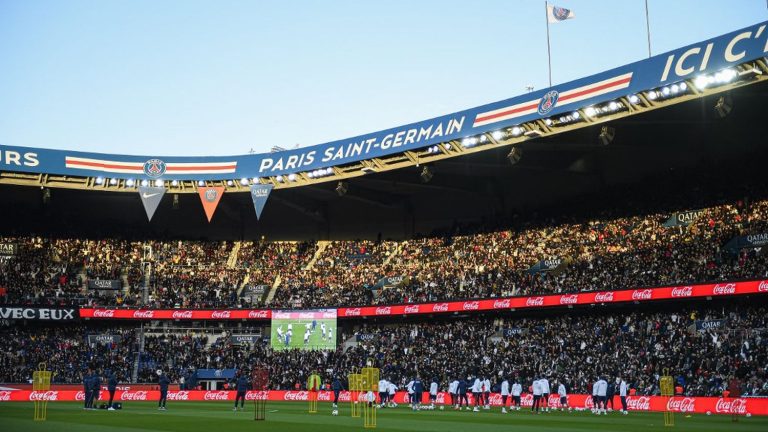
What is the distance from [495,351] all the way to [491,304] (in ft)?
9.96

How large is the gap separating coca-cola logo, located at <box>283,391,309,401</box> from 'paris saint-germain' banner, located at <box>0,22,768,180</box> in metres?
14.7

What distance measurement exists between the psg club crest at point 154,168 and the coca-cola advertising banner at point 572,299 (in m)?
16.4

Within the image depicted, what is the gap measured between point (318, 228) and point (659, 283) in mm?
32923

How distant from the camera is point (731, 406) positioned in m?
36.6

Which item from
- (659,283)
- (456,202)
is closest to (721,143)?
(659,283)

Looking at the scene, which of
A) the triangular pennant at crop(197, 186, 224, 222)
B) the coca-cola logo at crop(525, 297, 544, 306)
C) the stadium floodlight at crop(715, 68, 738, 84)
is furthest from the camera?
the triangular pennant at crop(197, 186, 224, 222)

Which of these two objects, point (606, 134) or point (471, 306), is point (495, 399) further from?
point (606, 134)

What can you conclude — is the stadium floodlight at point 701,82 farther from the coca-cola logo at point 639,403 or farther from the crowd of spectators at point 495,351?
the coca-cola logo at point 639,403

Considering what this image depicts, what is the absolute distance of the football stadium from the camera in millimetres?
41594

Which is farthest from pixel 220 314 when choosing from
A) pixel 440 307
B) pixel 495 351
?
pixel 495 351

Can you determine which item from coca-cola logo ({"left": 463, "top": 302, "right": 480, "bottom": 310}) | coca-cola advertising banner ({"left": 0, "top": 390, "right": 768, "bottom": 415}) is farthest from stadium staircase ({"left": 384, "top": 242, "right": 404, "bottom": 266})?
coca-cola advertising banner ({"left": 0, "top": 390, "right": 768, "bottom": 415})

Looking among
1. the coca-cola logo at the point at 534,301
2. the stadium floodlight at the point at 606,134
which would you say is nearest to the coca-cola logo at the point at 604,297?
the coca-cola logo at the point at 534,301

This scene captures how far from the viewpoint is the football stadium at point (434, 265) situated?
41.6 m

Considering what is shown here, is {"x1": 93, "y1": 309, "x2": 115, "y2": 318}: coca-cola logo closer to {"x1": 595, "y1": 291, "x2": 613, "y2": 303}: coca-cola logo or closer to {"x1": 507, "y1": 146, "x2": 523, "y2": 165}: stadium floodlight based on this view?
{"x1": 507, "y1": 146, "x2": 523, "y2": 165}: stadium floodlight
